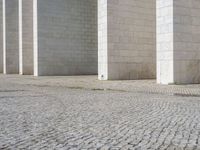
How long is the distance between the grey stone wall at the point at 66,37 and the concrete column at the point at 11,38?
797 cm

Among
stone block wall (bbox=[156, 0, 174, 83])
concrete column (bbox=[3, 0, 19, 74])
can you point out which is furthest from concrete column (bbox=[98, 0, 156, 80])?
concrete column (bbox=[3, 0, 19, 74])

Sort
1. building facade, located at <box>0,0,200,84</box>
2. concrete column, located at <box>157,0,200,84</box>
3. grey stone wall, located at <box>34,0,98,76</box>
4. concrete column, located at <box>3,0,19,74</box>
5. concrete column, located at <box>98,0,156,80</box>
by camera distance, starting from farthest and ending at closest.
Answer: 1. concrete column, located at <box>3,0,19,74</box>
2. grey stone wall, located at <box>34,0,98,76</box>
3. concrete column, located at <box>98,0,156,80</box>
4. building facade, located at <box>0,0,200,84</box>
5. concrete column, located at <box>157,0,200,84</box>

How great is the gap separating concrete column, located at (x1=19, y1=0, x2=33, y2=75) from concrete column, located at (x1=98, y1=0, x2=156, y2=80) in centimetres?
1107

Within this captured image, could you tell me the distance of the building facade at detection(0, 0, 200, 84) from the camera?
12.9m

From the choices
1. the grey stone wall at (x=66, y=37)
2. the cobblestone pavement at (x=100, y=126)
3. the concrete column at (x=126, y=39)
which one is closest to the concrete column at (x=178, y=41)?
the concrete column at (x=126, y=39)

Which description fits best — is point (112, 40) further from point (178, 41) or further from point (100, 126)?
point (100, 126)

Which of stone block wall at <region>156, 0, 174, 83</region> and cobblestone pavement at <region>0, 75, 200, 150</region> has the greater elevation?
stone block wall at <region>156, 0, 174, 83</region>

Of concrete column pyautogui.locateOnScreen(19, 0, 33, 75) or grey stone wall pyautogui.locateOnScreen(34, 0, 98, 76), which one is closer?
grey stone wall pyautogui.locateOnScreen(34, 0, 98, 76)

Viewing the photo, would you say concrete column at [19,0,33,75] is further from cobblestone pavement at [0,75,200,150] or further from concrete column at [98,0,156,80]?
cobblestone pavement at [0,75,200,150]

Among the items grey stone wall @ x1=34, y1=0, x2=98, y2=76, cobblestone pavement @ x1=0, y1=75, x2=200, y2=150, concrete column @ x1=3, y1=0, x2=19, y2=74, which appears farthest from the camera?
concrete column @ x1=3, y1=0, x2=19, y2=74

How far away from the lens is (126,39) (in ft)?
54.6

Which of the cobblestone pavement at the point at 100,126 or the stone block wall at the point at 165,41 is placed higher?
the stone block wall at the point at 165,41

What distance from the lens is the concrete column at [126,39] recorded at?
16.2 m

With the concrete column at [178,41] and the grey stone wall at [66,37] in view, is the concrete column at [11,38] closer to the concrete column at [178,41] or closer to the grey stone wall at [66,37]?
the grey stone wall at [66,37]
